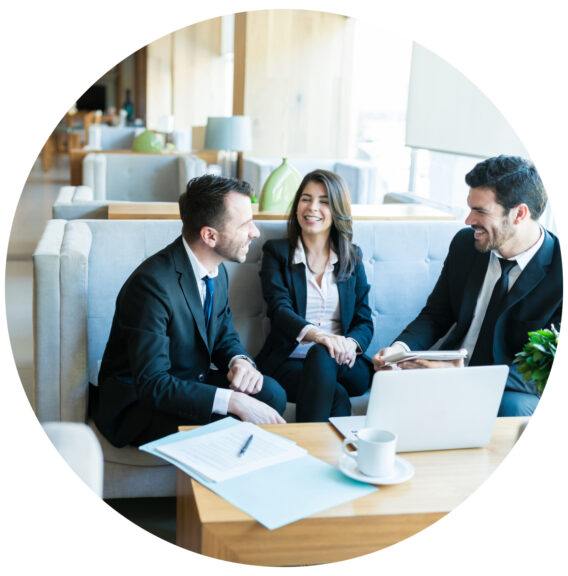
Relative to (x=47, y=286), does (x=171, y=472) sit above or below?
below

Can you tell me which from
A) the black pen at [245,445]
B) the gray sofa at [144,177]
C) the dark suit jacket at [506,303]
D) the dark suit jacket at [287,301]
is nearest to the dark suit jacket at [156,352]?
the dark suit jacket at [287,301]

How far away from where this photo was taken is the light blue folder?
1.33 metres

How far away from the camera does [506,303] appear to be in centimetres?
236

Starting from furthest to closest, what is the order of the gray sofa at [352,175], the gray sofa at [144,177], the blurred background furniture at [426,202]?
the gray sofa at [144,177] < the gray sofa at [352,175] < the blurred background furniture at [426,202]

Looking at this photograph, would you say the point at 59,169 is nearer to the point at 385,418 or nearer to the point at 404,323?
the point at 404,323

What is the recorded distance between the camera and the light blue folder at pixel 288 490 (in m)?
1.33

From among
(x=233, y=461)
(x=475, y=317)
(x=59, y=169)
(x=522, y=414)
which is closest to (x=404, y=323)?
(x=475, y=317)

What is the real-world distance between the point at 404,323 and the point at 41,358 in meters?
1.46

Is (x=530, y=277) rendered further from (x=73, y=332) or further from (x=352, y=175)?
(x=352, y=175)

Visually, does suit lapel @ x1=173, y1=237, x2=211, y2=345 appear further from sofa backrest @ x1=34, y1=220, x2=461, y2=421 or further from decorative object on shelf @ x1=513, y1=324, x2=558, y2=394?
decorative object on shelf @ x1=513, y1=324, x2=558, y2=394

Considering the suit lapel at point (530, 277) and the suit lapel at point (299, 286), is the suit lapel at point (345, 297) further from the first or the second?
the suit lapel at point (530, 277)

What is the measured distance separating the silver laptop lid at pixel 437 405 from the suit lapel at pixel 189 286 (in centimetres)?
81

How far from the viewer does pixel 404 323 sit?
297 centimetres

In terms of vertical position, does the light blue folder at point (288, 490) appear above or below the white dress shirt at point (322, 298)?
below
